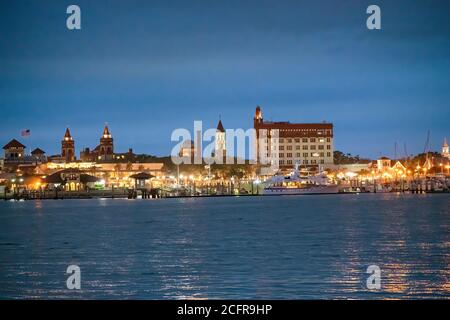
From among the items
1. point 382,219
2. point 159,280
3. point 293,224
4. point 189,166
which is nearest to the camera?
point 159,280

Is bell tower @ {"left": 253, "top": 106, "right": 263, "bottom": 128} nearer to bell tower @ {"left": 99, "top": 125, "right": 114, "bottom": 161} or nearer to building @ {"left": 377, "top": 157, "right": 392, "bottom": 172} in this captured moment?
building @ {"left": 377, "top": 157, "right": 392, "bottom": 172}

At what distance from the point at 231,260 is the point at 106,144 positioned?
170 m

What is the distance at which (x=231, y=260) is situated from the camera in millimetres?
29344

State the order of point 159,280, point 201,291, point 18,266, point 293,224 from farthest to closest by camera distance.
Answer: point 293,224 < point 18,266 < point 159,280 < point 201,291

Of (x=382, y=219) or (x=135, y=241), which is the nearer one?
(x=135, y=241)

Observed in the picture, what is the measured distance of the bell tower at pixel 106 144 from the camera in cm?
19675

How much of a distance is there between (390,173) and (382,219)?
123 m

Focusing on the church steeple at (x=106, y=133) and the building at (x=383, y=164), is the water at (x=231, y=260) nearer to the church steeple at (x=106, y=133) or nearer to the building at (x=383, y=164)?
the building at (x=383, y=164)

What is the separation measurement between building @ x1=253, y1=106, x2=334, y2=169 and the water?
430 feet

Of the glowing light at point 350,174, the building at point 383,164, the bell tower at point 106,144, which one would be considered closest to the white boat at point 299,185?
the glowing light at point 350,174

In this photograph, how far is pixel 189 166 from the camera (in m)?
176
